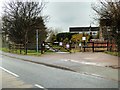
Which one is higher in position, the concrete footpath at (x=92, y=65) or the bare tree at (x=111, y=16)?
the bare tree at (x=111, y=16)

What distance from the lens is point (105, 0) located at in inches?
1091

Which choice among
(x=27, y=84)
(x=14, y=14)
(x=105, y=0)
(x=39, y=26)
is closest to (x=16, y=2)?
(x=14, y=14)

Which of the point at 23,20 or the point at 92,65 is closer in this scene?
the point at 92,65

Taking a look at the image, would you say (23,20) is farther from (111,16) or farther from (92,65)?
(92,65)

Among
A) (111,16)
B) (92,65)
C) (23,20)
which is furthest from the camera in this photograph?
(23,20)

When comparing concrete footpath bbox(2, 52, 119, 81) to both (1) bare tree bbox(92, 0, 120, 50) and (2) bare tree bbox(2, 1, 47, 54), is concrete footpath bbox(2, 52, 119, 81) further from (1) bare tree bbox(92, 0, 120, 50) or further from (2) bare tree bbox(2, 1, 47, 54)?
(2) bare tree bbox(2, 1, 47, 54)

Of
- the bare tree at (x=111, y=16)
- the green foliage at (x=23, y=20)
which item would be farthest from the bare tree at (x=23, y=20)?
the bare tree at (x=111, y=16)

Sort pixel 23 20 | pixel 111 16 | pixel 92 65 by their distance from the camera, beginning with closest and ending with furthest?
1. pixel 92 65
2. pixel 111 16
3. pixel 23 20

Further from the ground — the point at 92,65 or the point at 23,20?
the point at 23,20

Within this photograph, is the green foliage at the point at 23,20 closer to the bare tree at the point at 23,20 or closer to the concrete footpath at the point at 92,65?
the bare tree at the point at 23,20

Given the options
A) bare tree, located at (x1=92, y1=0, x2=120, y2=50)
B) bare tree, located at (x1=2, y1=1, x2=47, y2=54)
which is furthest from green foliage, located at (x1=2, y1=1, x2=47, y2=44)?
bare tree, located at (x1=92, y1=0, x2=120, y2=50)

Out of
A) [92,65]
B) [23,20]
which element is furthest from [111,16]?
[23,20]

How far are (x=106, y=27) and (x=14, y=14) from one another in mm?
23182

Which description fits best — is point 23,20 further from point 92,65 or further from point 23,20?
point 92,65
